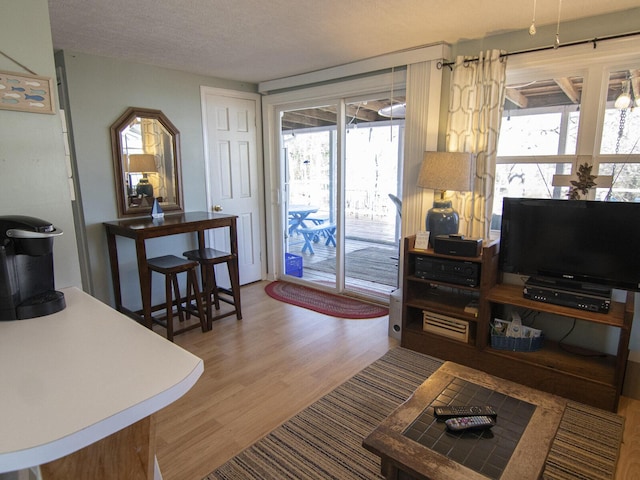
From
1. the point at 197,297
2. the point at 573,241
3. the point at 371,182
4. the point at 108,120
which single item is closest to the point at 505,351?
the point at 573,241

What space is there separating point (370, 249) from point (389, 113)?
71.8 inches

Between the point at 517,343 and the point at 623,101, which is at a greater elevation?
the point at 623,101

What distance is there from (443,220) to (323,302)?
1.67 metres

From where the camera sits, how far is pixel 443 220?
281cm

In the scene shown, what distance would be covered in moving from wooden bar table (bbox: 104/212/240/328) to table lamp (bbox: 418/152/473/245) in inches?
67.4

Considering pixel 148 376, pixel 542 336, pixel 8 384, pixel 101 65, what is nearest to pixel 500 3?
pixel 542 336

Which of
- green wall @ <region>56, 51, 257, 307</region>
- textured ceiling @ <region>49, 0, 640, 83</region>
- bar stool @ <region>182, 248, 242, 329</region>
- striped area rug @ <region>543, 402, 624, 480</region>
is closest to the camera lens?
striped area rug @ <region>543, 402, 624, 480</region>

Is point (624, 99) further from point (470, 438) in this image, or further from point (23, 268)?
point (23, 268)

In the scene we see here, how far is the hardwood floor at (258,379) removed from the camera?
198 centimetres

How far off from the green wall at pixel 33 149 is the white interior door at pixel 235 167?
7.99ft

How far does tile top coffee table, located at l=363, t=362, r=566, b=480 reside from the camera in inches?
52.0

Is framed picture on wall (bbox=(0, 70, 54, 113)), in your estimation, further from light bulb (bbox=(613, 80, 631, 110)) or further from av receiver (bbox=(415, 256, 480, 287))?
light bulb (bbox=(613, 80, 631, 110))

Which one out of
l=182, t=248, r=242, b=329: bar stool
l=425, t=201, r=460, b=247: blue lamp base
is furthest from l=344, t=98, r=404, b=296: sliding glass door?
l=182, t=248, r=242, b=329: bar stool

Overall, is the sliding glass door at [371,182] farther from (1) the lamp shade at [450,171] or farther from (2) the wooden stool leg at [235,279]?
(2) the wooden stool leg at [235,279]
